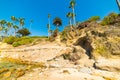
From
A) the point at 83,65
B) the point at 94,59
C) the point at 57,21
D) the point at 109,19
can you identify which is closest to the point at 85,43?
the point at 94,59

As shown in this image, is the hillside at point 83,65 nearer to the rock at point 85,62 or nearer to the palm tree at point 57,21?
the rock at point 85,62

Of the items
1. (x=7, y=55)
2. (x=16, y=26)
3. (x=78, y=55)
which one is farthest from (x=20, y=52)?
(x=16, y=26)

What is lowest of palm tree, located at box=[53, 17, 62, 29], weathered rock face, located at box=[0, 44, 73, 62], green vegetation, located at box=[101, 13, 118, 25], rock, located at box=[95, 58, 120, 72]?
rock, located at box=[95, 58, 120, 72]

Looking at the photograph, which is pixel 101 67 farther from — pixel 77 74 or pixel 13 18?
pixel 13 18

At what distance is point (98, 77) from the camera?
15.5m

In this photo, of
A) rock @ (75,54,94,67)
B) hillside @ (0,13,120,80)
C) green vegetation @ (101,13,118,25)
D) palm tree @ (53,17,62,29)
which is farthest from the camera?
palm tree @ (53,17,62,29)

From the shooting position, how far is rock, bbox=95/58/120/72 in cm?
1758

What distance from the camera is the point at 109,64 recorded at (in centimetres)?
1805

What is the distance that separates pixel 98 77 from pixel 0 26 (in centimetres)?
8202

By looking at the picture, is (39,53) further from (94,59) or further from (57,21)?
(57,21)

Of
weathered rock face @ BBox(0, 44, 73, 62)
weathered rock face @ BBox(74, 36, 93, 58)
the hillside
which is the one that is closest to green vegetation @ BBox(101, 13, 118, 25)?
weathered rock face @ BBox(74, 36, 93, 58)

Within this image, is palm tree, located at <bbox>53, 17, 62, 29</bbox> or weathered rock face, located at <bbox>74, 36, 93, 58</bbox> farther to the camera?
palm tree, located at <bbox>53, 17, 62, 29</bbox>

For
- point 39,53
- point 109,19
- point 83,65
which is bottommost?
point 83,65

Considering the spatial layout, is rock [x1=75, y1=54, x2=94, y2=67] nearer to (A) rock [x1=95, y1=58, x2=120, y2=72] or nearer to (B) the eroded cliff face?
(B) the eroded cliff face
